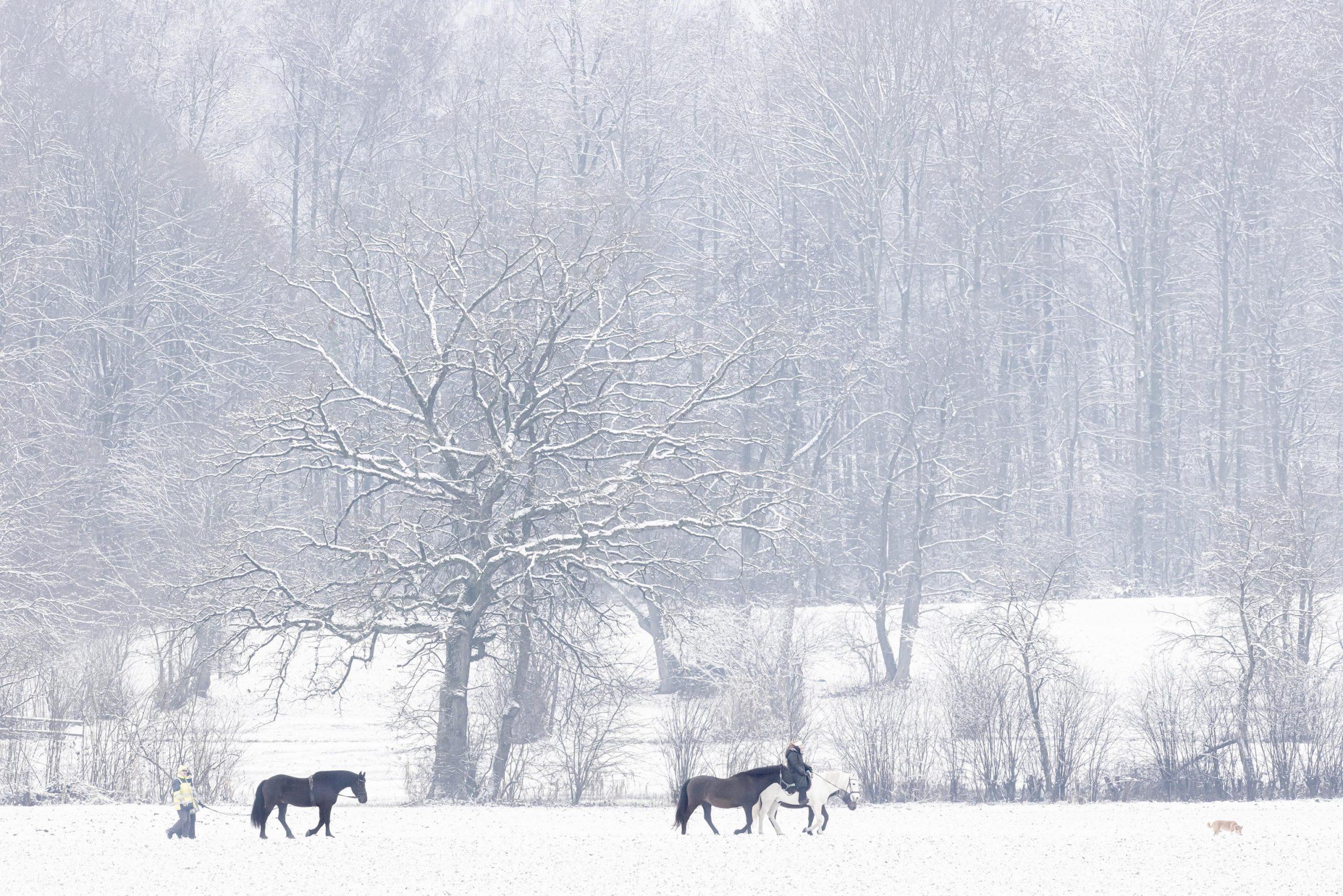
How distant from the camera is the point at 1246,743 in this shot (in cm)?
2462

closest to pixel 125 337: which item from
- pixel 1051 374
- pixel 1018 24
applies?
pixel 1018 24

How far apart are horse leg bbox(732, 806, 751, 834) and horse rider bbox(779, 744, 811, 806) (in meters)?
0.44

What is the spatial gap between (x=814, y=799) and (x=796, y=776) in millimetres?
747

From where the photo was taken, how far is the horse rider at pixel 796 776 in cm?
1619

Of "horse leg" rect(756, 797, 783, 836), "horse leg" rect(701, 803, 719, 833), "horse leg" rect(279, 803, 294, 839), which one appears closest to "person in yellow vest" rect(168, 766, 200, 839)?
"horse leg" rect(279, 803, 294, 839)

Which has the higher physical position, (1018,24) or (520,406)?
(1018,24)

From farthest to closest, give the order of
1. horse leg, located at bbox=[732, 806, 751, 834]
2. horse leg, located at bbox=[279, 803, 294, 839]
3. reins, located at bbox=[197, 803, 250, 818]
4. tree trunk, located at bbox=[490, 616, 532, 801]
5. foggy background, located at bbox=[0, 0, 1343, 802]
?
foggy background, located at bbox=[0, 0, 1343, 802]
tree trunk, located at bbox=[490, 616, 532, 801]
reins, located at bbox=[197, 803, 250, 818]
horse leg, located at bbox=[279, 803, 294, 839]
horse leg, located at bbox=[732, 806, 751, 834]

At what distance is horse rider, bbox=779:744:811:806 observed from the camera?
1619 centimetres

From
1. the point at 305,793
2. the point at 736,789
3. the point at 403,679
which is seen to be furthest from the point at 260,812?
the point at 403,679

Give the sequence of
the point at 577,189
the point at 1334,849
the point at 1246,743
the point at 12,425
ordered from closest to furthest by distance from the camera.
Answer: the point at 1334,849, the point at 1246,743, the point at 12,425, the point at 577,189

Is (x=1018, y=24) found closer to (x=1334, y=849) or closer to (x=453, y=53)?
(x=453, y=53)

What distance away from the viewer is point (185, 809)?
16781 millimetres

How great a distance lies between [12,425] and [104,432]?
650 centimetres

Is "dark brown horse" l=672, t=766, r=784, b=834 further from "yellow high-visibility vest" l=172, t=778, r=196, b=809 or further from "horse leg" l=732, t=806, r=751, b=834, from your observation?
"yellow high-visibility vest" l=172, t=778, r=196, b=809
